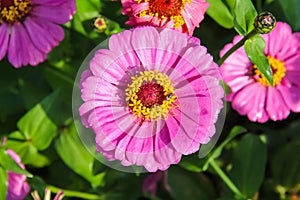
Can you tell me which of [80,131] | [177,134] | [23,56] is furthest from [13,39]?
[177,134]

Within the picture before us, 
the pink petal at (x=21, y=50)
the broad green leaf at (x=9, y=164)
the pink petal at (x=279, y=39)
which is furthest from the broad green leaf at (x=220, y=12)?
the broad green leaf at (x=9, y=164)

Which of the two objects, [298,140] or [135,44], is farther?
[298,140]

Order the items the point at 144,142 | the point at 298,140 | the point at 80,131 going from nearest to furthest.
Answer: the point at 144,142
the point at 80,131
the point at 298,140

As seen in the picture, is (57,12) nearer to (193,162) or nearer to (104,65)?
(104,65)

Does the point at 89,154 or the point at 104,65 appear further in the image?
the point at 89,154

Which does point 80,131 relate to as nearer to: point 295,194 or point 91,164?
point 91,164

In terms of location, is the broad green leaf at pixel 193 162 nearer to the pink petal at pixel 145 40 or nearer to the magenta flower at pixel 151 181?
the magenta flower at pixel 151 181

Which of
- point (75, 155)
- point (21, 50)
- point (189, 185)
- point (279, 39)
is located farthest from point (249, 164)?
point (21, 50)
